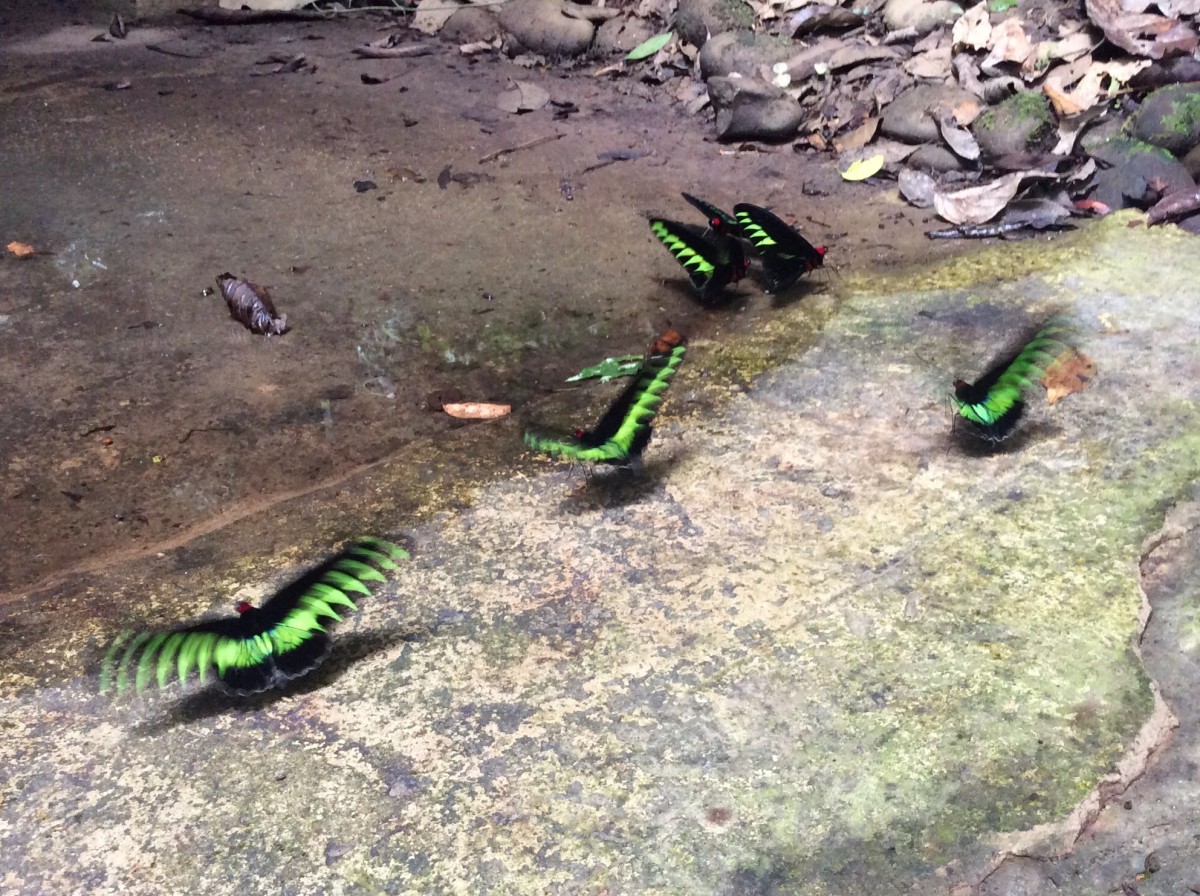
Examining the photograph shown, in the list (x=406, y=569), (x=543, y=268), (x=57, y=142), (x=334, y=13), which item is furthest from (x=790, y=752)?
(x=334, y=13)

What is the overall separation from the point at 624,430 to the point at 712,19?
3.88 metres

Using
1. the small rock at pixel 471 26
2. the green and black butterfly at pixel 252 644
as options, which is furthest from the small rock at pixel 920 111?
the green and black butterfly at pixel 252 644

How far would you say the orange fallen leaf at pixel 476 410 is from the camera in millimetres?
3071

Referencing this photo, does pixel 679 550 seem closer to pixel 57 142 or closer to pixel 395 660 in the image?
pixel 395 660

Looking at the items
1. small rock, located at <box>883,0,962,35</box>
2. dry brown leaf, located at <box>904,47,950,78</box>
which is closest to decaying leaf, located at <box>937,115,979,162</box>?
dry brown leaf, located at <box>904,47,950,78</box>

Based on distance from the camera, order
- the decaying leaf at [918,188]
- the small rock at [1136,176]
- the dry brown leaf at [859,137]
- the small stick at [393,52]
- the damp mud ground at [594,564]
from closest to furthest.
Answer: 1. the damp mud ground at [594,564]
2. the small rock at [1136,176]
3. the decaying leaf at [918,188]
4. the dry brown leaf at [859,137]
5. the small stick at [393,52]

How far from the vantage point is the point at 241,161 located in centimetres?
480

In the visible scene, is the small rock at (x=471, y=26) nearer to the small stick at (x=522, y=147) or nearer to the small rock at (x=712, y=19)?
the small rock at (x=712, y=19)

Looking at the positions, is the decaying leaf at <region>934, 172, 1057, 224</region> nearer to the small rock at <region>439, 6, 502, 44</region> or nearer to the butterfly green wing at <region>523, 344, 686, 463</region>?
the butterfly green wing at <region>523, 344, 686, 463</region>

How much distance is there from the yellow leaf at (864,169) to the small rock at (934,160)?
127 mm

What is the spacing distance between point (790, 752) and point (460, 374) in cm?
176

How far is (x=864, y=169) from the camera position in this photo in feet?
15.0

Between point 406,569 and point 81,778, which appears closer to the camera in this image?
point 81,778

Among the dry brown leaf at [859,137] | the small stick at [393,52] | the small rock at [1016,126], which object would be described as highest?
the small rock at [1016,126]
